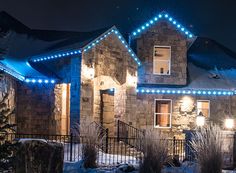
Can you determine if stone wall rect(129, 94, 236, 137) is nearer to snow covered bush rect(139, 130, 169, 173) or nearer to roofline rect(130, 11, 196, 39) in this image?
roofline rect(130, 11, 196, 39)

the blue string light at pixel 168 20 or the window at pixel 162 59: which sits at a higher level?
the blue string light at pixel 168 20

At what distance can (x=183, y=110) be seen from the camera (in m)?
21.8

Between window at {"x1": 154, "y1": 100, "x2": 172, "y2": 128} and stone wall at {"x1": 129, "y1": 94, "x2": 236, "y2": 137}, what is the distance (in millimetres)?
235

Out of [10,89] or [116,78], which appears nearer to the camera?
[10,89]

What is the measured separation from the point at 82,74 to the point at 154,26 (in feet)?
20.1

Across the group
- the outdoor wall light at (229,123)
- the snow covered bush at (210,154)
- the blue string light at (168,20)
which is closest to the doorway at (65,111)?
the blue string light at (168,20)

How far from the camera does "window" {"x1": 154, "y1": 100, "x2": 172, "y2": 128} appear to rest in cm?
2183

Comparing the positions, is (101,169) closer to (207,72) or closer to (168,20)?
(168,20)

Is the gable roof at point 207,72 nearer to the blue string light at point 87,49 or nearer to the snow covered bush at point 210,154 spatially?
the blue string light at point 87,49

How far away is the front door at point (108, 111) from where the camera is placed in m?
19.4

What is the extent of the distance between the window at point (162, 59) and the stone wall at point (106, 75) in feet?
7.65

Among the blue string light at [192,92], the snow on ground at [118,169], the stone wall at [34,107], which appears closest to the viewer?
the snow on ground at [118,169]

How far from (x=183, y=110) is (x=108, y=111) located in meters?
4.36

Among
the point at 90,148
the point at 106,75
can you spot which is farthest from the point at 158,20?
the point at 90,148
